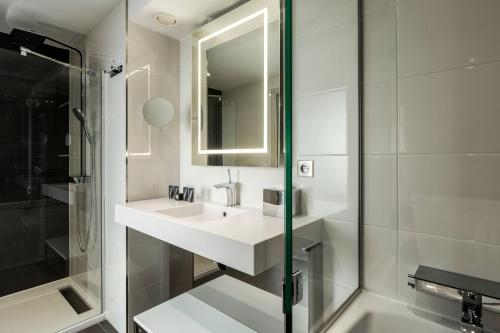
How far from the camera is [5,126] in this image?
2.07 metres

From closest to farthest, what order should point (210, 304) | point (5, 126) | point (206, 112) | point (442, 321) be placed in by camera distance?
point (442, 321)
point (210, 304)
point (206, 112)
point (5, 126)

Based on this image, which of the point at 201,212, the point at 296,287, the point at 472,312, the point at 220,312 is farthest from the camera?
the point at 201,212

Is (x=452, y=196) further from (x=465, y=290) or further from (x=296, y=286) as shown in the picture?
(x=296, y=286)

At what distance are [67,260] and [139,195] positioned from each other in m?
1.16

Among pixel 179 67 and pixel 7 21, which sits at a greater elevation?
pixel 7 21

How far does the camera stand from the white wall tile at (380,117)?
110cm

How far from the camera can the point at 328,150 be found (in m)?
1.08

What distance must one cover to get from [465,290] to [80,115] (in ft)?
8.93

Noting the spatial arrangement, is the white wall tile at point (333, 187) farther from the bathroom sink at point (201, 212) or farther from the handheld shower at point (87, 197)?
the handheld shower at point (87, 197)

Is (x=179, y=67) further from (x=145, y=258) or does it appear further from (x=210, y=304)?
(x=210, y=304)

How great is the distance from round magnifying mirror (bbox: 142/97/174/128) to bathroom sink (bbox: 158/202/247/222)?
0.70m

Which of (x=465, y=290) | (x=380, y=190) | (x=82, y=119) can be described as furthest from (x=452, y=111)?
(x=82, y=119)

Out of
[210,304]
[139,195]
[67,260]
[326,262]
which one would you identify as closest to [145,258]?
[139,195]

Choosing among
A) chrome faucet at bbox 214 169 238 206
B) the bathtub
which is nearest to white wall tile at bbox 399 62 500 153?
the bathtub
